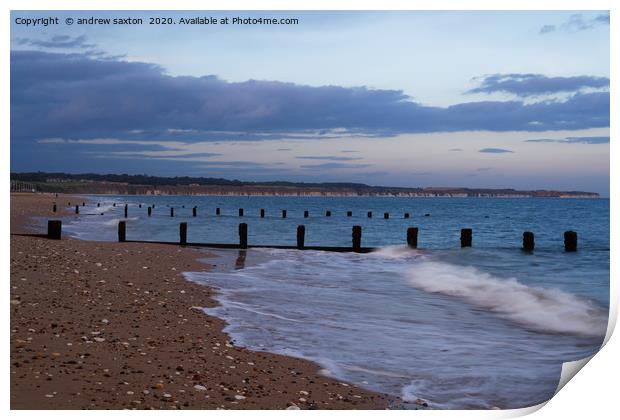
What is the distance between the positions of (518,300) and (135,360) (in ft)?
28.1

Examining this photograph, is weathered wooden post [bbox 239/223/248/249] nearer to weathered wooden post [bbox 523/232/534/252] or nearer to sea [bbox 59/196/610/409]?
sea [bbox 59/196/610/409]

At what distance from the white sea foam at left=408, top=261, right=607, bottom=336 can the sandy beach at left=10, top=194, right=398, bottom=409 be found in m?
5.45

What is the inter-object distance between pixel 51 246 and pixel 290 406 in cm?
1023

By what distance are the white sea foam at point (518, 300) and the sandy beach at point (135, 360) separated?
545 cm

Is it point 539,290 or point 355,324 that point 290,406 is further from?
point 539,290

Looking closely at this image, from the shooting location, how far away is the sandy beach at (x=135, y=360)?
5434mm

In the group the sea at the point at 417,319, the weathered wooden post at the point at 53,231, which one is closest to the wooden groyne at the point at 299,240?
the weathered wooden post at the point at 53,231

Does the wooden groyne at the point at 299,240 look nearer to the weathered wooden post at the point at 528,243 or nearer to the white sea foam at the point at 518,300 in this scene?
the weathered wooden post at the point at 528,243

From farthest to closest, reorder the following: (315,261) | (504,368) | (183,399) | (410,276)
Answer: (315,261) < (410,276) < (504,368) < (183,399)

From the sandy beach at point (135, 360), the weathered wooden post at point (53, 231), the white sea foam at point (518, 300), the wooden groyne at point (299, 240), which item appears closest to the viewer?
the sandy beach at point (135, 360)

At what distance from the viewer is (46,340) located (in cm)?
650

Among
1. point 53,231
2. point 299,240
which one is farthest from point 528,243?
point 53,231

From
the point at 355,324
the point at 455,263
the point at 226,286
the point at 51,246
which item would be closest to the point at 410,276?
the point at 455,263
